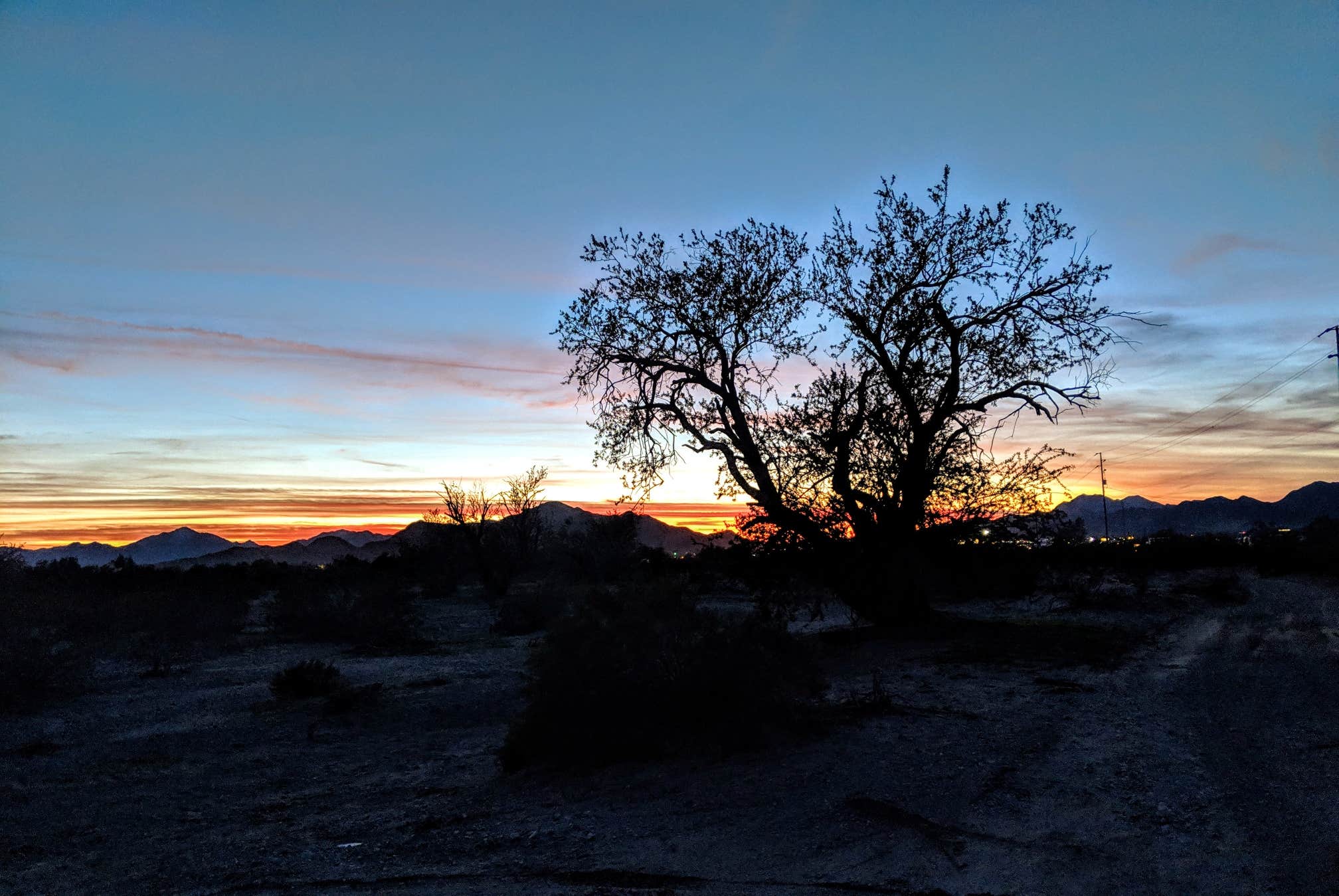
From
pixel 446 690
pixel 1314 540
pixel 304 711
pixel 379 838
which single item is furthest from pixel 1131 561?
pixel 379 838

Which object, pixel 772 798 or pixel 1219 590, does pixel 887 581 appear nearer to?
pixel 772 798

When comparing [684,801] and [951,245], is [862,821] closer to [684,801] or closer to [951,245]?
[684,801]

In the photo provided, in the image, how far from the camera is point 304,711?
45.5ft

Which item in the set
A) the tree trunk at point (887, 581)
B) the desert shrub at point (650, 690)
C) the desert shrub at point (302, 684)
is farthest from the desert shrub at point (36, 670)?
the tree trunk at point (887, 581)

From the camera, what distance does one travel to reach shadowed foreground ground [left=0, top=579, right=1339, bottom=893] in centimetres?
563

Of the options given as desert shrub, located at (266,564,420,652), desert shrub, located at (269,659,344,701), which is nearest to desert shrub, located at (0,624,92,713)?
desert shrub, located at (269,659,344,701)

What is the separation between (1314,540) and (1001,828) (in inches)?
1822

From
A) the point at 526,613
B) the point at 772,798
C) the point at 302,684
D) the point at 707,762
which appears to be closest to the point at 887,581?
the point at 707,762

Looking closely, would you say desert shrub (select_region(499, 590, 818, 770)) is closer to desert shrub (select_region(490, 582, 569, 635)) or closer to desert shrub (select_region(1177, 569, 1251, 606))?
desert shrub (select_region(490, 582, 569, 635))

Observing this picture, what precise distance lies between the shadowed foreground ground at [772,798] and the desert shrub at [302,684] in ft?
2.77

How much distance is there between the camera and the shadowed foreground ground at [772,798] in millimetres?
5633

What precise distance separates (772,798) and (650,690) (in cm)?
195

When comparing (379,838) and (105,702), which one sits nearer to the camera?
(379,838)

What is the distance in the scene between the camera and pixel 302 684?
15.0 m
